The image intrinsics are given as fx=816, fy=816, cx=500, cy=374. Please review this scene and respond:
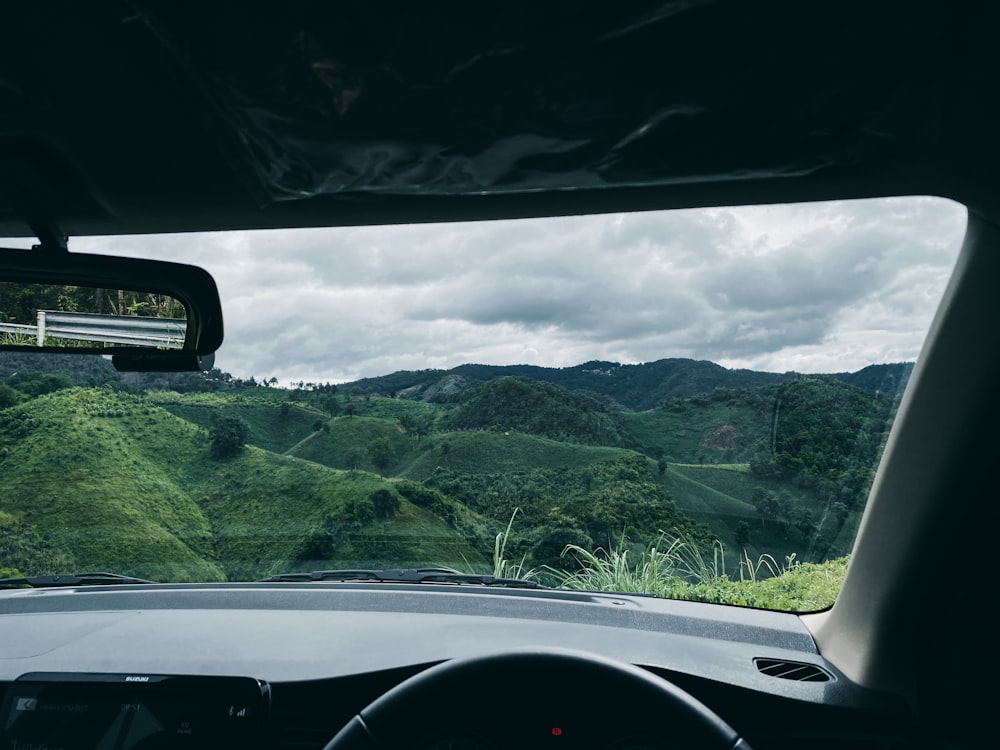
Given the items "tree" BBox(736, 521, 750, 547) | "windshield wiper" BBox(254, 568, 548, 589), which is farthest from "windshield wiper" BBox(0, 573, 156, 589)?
"tree" BBox(736, 521, 750, 547)

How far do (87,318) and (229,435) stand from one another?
129 centimetres

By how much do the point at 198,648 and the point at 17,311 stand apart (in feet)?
5.53

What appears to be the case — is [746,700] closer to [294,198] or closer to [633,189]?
[633,189]

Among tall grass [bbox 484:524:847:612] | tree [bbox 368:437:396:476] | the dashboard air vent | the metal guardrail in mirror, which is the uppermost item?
the metal guardrail in mirror

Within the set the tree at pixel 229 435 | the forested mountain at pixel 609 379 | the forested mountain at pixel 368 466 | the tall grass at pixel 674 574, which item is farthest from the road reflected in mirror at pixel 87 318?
the tall grass at pixel 674 574

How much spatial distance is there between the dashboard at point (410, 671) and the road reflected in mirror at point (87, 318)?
1452mm

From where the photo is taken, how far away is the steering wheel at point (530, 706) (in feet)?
8.21

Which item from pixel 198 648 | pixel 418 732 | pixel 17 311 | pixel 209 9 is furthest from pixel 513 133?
pixel 198 648

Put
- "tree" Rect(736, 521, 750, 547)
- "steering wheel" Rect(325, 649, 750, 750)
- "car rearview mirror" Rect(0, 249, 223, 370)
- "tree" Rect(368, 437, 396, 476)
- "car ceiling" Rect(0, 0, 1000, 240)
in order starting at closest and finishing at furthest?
1. "car ceiling" Rect(0, 0, 1000, 240)
2. "steering wheel" Rect(325, 649, 750, 750)
3. "car rearview mirror" Rect(0, 249, 223, 370)
4. "tree" Rect(736, 521, 750, 547)
5. "tree" Rect(368, 437, 396, 476)

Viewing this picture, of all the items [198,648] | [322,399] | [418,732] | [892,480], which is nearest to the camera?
[418,732]

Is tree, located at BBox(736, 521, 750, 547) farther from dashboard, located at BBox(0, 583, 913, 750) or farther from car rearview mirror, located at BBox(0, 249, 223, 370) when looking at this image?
car rearview mirror, located at BBox(0, 249, 223, 370)

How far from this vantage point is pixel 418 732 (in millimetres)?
2557

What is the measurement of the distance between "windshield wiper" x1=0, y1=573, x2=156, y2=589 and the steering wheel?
2.36 m

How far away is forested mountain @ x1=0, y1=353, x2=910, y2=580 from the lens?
4.03 meters
